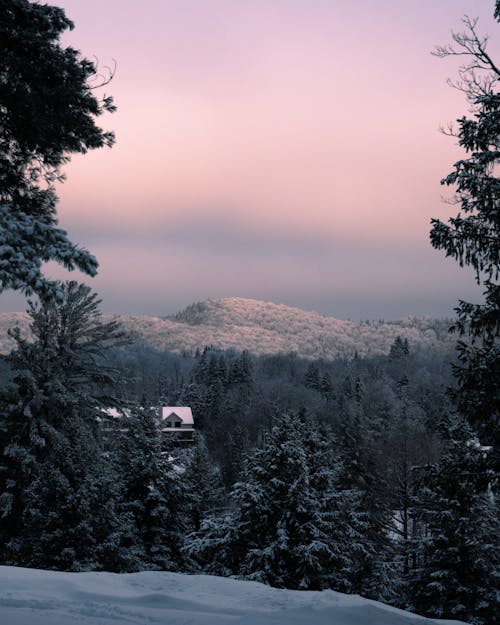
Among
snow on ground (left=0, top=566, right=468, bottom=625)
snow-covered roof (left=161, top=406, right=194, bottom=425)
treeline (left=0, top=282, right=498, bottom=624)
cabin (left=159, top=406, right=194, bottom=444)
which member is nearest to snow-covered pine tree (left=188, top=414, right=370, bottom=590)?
treeline (left=0, top=282, right=498, bottom=624)

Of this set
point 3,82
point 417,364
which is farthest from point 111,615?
point 417,364

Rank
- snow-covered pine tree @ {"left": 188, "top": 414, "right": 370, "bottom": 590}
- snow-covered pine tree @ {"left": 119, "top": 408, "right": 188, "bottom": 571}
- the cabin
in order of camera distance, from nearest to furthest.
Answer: snow-covered pine tree @ {"left": 188, "top": 414, "right": 370, "bottom": 590} → snow-covered pine tree @ {"left": 119, "top": 408, "right": 188, "bottom": 571} → the cabin

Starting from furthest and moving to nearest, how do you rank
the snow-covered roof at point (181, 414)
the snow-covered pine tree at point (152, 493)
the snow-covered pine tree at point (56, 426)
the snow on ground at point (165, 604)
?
the snow-covered roof at point (181, 414) → the snow-covered pine tree at point (152, 493) → the snow-covered pine tree at point (56, 426) → the snow on ground at point (165, 604)

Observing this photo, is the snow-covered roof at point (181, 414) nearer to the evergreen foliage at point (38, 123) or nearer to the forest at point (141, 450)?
the forest at point (141, 450)

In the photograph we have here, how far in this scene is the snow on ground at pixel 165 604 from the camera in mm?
6031

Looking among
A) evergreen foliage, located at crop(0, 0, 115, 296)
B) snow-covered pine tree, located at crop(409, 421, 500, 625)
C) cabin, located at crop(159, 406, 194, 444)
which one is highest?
evergreen foliage, located at crop(0, 0, 115, 296)

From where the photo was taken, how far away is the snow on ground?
603cm

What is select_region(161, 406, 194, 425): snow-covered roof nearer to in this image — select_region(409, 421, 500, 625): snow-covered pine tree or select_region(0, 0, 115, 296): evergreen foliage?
select_region(409, 421, 500, 625): snow-covered pine tree

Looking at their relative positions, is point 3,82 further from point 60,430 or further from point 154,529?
point 154,529

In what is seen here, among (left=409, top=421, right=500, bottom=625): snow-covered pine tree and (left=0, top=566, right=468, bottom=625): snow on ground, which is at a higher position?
(left=0, top=566, right=468, bottom=625): snow on ground

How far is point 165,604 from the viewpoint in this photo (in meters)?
6.68

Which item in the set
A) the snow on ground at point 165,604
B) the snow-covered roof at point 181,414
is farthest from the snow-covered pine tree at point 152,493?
the snow-covered roof at point 181,414

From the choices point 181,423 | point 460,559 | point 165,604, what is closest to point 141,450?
point 460,559

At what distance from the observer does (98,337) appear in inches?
661
